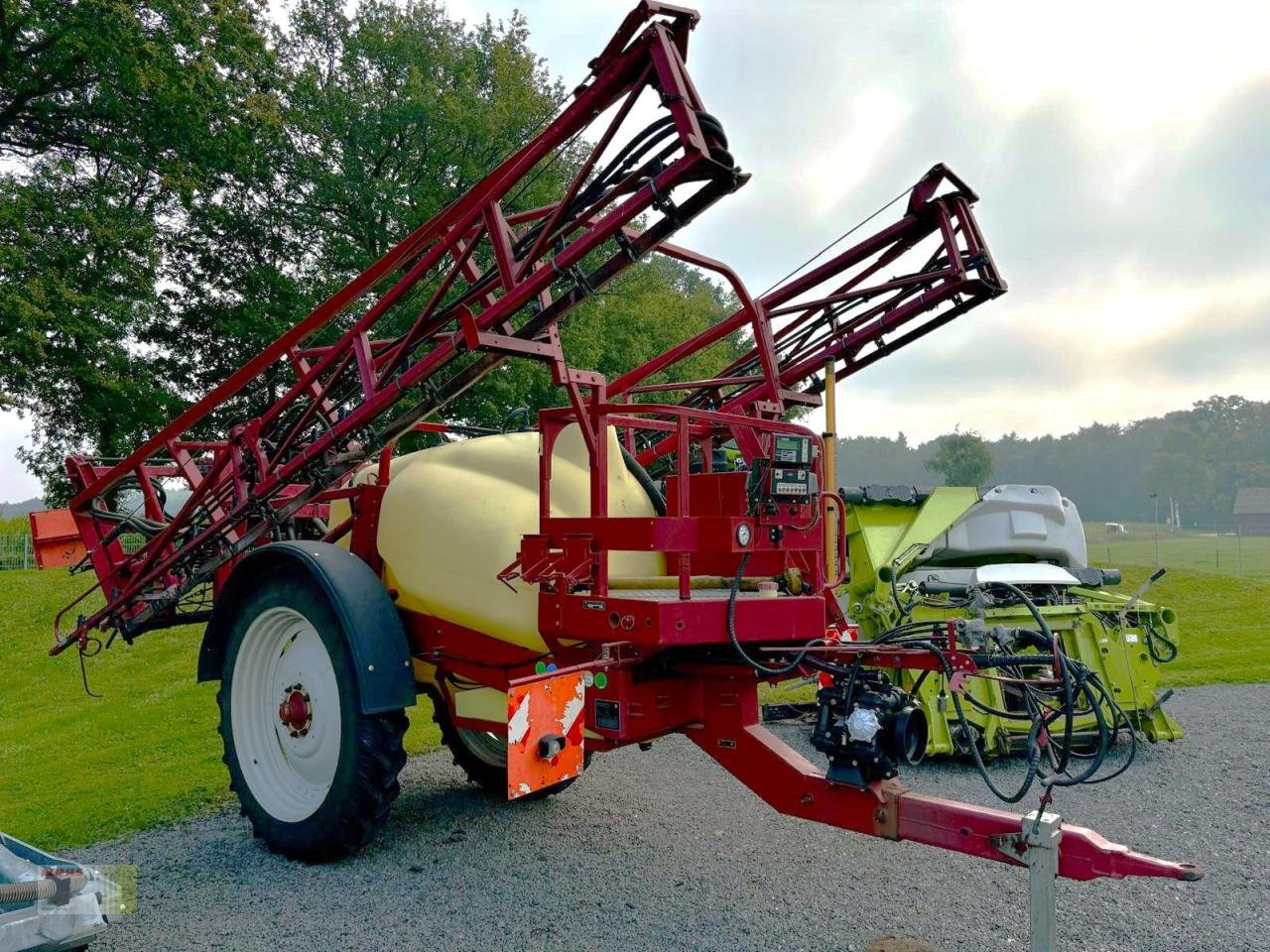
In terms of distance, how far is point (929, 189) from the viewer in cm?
568

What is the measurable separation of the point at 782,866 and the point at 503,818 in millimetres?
1609

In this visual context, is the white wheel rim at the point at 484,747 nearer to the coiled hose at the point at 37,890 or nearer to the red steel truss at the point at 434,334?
the red steel truss at the point at 434,334

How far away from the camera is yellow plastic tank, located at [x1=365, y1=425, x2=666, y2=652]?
13.6 feet

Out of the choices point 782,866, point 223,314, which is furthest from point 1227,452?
point 782,866

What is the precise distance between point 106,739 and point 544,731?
586 cm

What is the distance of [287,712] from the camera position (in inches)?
177

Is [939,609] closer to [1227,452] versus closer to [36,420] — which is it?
[36,420]

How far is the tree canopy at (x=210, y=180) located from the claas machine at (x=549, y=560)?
9.92 m

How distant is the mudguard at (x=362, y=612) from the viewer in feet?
13.4

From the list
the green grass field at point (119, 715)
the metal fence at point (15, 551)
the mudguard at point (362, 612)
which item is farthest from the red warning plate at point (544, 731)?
the metal fence at point (15, 551)

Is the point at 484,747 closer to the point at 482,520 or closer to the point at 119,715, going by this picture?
the point at 482,520

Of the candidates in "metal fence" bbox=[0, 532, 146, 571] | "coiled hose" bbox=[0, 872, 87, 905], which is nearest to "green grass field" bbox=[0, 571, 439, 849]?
"coiled hose" bbox=[0, 872, 87, 905]

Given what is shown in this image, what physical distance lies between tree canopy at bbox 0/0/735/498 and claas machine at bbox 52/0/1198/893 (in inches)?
391

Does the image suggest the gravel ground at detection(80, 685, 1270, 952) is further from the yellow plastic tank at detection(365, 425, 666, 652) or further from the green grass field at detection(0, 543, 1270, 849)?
the yellow plastic tank at detection(365, 425, 666, 652)
